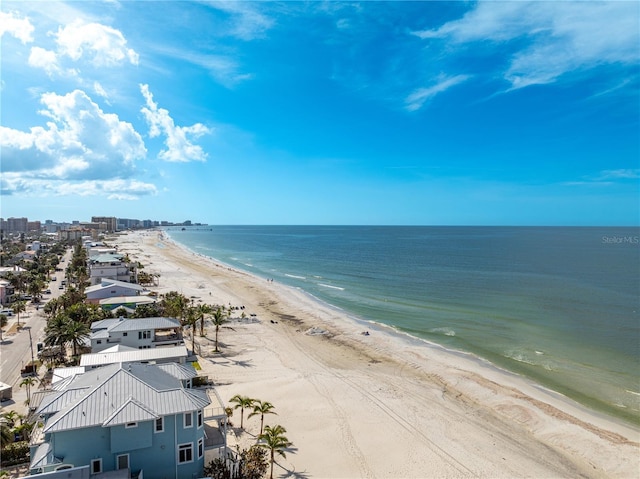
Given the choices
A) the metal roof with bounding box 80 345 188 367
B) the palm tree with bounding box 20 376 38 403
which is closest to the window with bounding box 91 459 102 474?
the metal roof with bounding box 80 345 188 367

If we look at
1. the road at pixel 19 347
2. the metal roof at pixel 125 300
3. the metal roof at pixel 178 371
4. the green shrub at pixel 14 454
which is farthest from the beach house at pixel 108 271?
the metal roof at pixel 178 371

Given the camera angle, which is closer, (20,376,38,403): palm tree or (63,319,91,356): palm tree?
(20,376,38,403): palm tree

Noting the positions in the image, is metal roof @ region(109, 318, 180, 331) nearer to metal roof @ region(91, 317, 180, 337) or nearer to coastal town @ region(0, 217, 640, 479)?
metal roof @ region(91, 317, 180, 337)

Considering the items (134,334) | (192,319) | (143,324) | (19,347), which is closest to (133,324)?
(143,324)

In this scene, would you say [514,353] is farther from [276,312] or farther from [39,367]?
[39,367]

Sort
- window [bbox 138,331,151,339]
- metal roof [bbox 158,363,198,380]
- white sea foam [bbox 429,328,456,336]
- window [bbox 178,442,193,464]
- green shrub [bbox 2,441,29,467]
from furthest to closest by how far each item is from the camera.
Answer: white sea foam [bbox 429,328,456,336], window [bbox 138,331,151,339], metal roof [bbox 158,363,198,380], green shrub [bbox 2,441,29,467], window [bbox 178,442,193,464]

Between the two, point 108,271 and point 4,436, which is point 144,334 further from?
point 108,271
